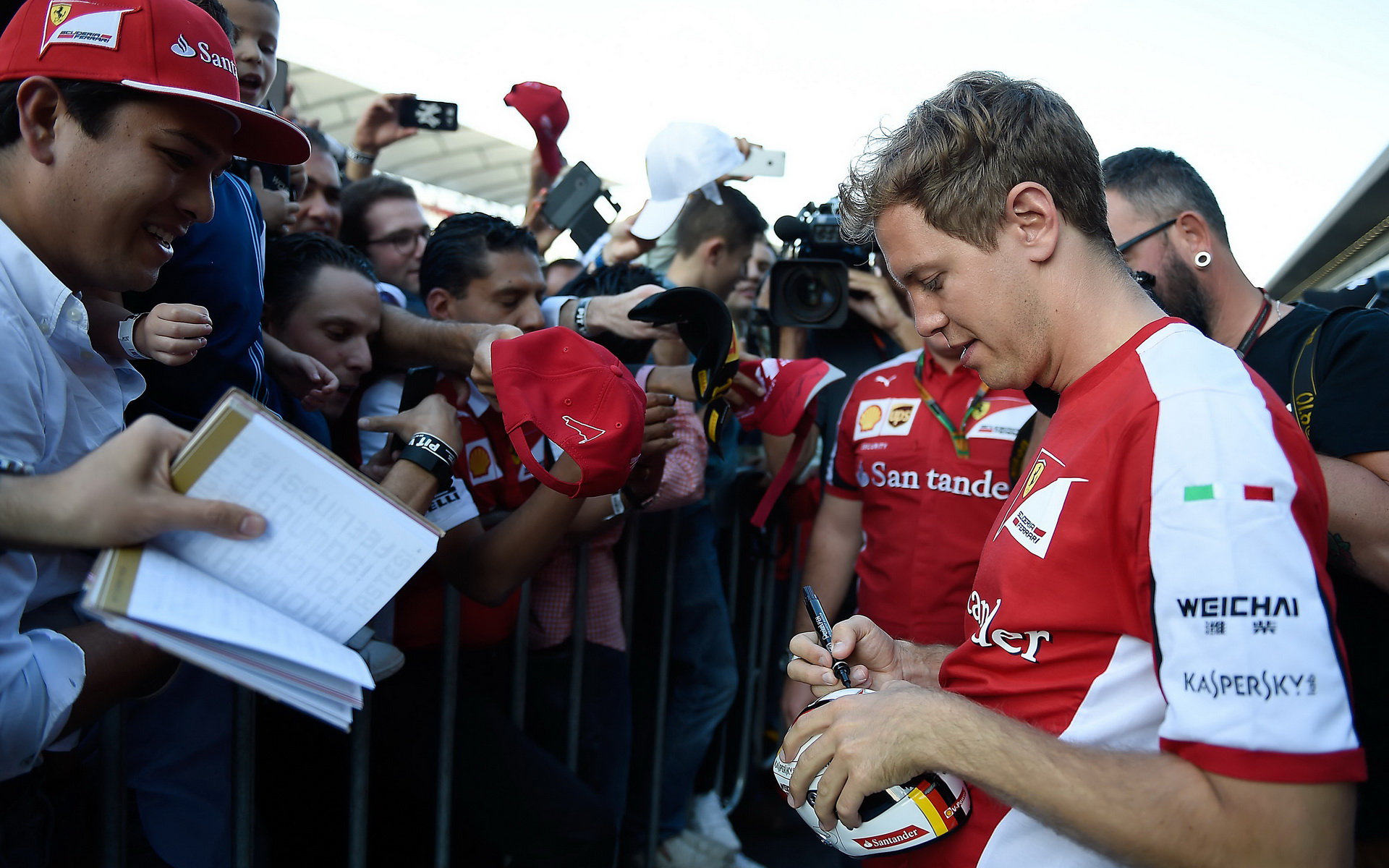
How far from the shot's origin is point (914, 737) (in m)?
1.25

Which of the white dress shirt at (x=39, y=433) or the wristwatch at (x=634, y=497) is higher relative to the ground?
the white dress shirt at (x=39, y=433)

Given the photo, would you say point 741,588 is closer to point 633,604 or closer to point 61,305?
point 633,604

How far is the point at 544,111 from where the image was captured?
13.6 feet

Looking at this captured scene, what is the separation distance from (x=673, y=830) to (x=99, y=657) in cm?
248

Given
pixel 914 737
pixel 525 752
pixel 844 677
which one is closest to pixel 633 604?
pixel 525 752

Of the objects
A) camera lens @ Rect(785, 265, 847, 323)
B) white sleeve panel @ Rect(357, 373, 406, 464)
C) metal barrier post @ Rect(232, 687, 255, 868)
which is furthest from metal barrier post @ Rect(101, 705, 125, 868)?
camera lens @ Rect(785, 265, 847, 323)

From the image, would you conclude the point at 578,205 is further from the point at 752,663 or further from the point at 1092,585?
the point at 1092,585

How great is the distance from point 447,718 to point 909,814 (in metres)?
1.34

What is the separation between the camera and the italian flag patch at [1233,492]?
1.06m

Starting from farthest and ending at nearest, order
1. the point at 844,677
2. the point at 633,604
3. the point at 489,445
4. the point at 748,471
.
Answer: the point at 748,471, the point at 633,604, the point at 489,445, the point at 844,677

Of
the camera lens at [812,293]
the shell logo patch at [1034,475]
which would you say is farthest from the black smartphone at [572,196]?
the shell logo patch at [1034,475]

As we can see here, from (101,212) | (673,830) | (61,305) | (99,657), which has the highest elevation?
(101,212)

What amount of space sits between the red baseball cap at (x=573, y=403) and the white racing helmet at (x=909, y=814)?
0.85 m

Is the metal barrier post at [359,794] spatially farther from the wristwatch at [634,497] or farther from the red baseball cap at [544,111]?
the red baseball cap at [544,111]
